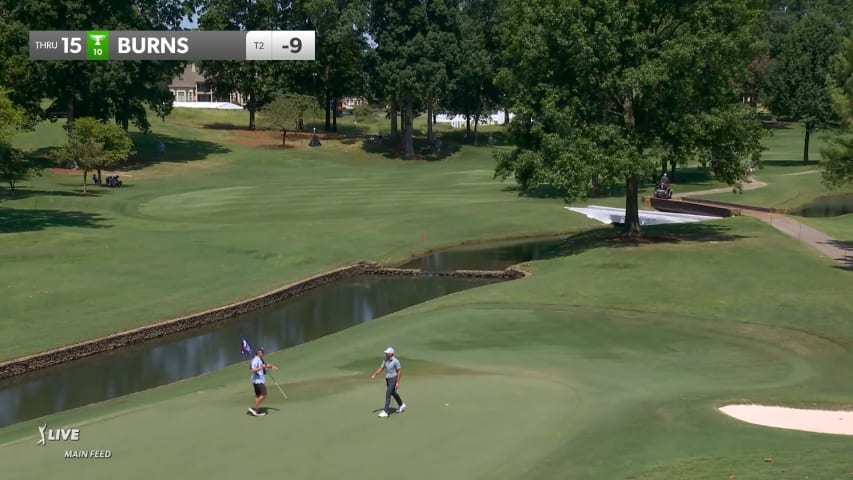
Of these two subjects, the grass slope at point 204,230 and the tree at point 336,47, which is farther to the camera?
the tree at point 336,47

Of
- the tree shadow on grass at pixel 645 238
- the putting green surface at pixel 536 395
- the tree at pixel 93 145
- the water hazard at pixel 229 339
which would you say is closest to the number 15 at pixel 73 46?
the tree at pixel 93 145

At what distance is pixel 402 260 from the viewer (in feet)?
195

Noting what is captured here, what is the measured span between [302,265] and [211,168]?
183 ft

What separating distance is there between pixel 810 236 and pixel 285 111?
264 ft

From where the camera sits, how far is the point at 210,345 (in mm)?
41625

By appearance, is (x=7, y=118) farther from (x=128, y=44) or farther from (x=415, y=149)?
(x=415, y=149)

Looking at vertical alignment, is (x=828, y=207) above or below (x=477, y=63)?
below

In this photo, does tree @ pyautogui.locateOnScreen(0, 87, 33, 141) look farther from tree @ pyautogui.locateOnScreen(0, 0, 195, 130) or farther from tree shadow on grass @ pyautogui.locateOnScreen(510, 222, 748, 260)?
tree shadow on grass @ pyautogui.locateOnScreen(510, 222, 748, 260)

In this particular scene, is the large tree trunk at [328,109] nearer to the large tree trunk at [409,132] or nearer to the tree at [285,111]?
the tree at [285,111]

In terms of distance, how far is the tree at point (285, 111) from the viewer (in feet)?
413

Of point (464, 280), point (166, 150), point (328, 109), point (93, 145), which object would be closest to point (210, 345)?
point (464, 280)

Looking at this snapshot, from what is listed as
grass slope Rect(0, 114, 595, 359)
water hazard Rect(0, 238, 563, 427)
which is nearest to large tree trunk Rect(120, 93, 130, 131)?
grass slope Rect(0, 114, 595, 359)

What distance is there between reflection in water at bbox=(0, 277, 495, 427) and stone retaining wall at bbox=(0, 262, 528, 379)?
330 millimetres

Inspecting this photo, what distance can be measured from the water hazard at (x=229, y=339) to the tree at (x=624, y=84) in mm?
7461
